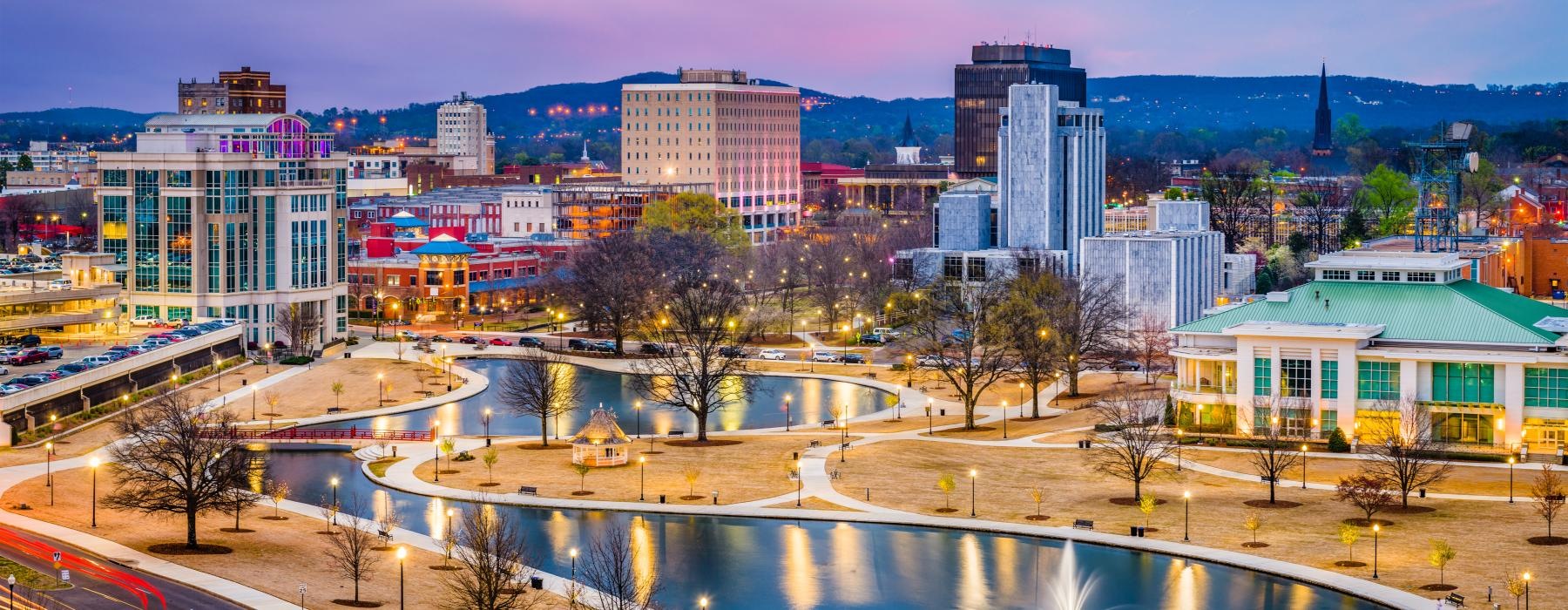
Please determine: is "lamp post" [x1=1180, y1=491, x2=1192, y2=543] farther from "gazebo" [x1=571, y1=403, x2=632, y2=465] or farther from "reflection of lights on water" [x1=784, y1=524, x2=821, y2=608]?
"gazebo" [x1=571, y1=403, x2=632, y2=465]

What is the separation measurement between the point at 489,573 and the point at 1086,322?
74621 mm

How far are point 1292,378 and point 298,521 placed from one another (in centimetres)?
5085

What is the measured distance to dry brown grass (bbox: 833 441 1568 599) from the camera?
2943 inches

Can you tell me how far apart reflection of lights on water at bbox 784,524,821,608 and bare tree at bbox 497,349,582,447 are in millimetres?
26833

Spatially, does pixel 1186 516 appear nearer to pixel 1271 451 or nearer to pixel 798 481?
pixel 1271 451

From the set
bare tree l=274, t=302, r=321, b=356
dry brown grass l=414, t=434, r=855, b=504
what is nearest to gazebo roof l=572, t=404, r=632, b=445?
dry brown grass l=414, t=434, r=855, b=504

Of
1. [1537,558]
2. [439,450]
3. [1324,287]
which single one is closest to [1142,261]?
[1324,287]

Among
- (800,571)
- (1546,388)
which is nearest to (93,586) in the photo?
(800,571)

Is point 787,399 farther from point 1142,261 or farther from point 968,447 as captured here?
point 1142,261

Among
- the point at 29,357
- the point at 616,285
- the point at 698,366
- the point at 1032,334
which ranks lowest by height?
the point at 698,366

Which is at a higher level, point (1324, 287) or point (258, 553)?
point (1324, 287)

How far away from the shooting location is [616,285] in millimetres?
157500

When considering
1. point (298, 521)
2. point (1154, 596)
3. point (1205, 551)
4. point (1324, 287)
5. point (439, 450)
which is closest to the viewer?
point (1154, 596)

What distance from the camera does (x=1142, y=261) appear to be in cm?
15150
